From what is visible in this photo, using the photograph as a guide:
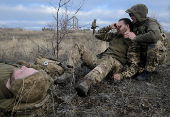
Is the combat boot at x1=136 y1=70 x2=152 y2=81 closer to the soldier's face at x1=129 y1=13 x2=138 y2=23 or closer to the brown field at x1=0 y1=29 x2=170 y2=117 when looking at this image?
the brown field at x1=0 y1=29 x2=170 y2=117

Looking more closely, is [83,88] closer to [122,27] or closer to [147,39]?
[147,39]

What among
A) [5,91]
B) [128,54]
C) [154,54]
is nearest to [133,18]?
[128,54]

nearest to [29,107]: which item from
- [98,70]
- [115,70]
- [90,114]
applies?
[90,114]

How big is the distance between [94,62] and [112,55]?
0.49m

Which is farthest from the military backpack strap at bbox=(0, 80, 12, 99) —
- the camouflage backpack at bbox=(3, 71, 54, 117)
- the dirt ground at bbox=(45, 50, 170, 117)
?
the dirt ground at bbox=(45, 50, 170, 117)

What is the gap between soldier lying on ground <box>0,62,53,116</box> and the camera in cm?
171

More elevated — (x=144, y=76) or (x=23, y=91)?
(x=23, y=91)

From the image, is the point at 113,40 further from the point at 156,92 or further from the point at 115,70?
the point at 156,92

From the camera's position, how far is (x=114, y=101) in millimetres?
2355

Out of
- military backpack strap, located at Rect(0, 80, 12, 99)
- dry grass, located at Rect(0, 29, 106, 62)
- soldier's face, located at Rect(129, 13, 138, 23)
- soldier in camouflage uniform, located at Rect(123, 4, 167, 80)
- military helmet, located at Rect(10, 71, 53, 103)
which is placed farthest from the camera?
dry grass, located at Rect(0, 29, 106, 62)

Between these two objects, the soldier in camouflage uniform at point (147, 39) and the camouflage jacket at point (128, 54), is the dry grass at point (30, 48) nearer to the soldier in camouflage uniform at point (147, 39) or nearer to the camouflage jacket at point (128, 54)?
the camouflage jacket at point (128, 54)

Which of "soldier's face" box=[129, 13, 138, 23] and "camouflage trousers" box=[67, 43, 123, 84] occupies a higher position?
"soldier's face" box=[129, 13, 138, 23]

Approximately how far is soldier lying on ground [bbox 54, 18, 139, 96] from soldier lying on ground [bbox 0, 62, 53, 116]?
3.55 feet

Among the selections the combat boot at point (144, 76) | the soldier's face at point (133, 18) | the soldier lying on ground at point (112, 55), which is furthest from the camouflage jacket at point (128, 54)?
the soldier's face at point (133, 18)
